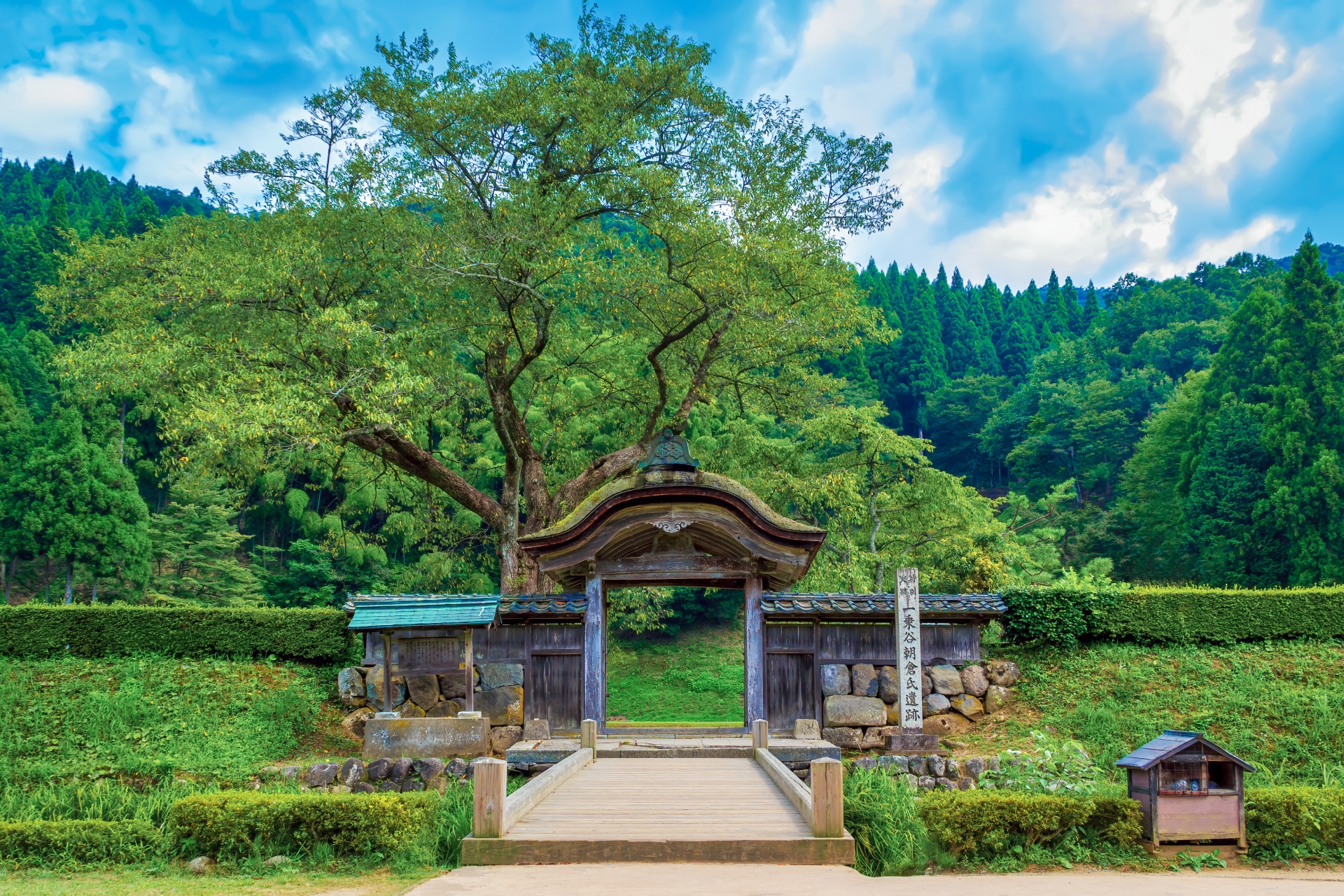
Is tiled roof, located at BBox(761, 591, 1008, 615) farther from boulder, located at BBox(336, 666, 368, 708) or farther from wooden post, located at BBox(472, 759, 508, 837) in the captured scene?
wooden post, located at BBox(472, 759, 508, 837)

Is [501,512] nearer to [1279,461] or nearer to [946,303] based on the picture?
[1279,461]

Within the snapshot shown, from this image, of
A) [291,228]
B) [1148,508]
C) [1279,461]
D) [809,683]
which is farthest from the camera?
[1148,508]

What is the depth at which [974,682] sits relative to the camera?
1329cm

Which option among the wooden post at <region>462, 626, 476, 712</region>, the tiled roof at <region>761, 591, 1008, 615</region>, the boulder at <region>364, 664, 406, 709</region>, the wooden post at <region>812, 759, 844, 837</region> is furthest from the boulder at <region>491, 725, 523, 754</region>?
the wooden post at <region>812, 759, 844, 837</region>

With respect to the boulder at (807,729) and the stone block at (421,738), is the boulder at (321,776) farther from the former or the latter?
the boulder at (807,729)

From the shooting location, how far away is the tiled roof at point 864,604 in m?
12.7

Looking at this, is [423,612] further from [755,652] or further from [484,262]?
[484,262]

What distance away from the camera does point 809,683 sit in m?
13.0

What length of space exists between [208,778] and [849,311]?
12731 mm

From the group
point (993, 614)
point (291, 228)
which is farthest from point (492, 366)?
point (993, 614)

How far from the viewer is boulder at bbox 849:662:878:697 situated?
1296 cm

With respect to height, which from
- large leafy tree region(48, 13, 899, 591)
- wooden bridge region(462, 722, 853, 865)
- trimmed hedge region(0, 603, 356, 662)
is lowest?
wooden bridge region(462, 722, 853, 865)

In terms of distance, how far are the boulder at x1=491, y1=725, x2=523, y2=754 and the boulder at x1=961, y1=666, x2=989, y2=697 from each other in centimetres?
624

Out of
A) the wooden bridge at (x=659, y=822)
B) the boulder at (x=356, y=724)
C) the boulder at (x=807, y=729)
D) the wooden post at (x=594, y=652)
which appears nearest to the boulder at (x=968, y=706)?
the boulder at (x=807, y=729)
